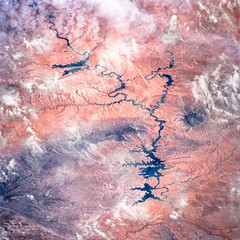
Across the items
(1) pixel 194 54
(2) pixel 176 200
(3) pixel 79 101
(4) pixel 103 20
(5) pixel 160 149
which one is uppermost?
(4) pixel 103 20

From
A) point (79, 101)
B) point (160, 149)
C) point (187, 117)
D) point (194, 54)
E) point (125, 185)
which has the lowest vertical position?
point (125, 185)

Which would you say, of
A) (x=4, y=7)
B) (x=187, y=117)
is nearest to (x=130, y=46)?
(x=187, y=117)

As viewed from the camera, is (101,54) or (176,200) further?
(176,200)

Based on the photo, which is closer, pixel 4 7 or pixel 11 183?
pixel 4 7

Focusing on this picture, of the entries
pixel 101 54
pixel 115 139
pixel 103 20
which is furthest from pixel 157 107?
pixel 103 20

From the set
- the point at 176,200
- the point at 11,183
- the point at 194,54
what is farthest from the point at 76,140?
the point at 194,54

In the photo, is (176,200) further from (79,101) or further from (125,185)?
(79,101)

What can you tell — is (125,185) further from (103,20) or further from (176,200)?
(103,20)

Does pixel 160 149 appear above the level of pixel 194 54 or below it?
below

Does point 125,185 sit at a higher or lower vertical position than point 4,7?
lower
